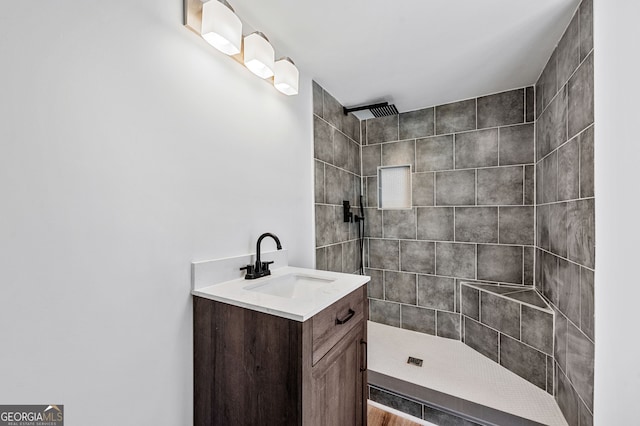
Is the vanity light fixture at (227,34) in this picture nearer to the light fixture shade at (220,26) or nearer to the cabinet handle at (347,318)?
the light fixture shade at (220,26)

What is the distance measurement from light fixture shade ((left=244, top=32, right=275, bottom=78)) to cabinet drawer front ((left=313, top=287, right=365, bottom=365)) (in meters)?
1.21

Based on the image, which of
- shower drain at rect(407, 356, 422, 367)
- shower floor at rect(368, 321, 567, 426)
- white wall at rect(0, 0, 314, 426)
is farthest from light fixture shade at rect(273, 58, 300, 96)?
shower drain at rect(407, 356, 422, 367)

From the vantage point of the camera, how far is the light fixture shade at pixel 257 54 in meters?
1.30

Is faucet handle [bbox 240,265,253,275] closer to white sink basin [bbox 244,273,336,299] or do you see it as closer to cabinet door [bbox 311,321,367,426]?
white sink basin [bbox 244,273,336,299]

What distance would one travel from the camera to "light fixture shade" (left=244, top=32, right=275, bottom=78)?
1301 mm

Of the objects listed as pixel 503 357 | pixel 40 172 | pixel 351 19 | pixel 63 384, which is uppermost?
pixel 351 19

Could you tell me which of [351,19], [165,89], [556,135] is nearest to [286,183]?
[165,89]

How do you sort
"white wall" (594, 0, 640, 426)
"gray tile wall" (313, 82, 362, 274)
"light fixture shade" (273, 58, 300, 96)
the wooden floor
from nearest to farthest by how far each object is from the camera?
"white wall" (594, 0, 640, 426)
"light fixture shade" (273, 58, 300, 96)
the wooden floor
"gray tile wall" (313, 82, 362, 274)

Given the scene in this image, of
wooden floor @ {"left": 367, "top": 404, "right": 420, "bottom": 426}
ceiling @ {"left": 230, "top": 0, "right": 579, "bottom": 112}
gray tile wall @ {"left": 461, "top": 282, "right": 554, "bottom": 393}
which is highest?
ceiling @ {"left": 230, "top": 0, "right": 579, "bottom": 112}

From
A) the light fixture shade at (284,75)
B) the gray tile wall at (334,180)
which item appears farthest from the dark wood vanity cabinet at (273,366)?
the light fixture shade at (284,75)

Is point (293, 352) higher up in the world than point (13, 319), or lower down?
lower down

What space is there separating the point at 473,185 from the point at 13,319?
2822 millimetres

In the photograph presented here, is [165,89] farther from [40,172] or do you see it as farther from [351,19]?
[351,19]

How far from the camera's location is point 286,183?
1.76 meters
